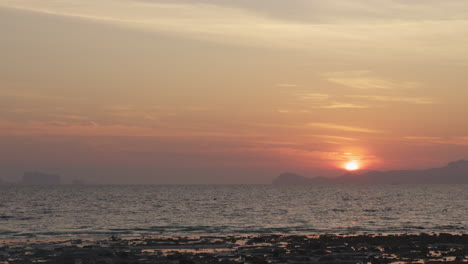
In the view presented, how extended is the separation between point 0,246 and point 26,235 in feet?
→ 44.9

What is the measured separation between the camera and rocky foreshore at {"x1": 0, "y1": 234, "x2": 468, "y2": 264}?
43344 millimetres

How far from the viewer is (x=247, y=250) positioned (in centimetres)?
4975

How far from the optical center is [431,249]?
161 ft

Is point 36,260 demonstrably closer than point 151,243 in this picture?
Yes

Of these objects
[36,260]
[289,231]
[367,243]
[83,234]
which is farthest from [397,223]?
[36,260]

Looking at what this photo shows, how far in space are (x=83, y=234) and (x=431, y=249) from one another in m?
40.6

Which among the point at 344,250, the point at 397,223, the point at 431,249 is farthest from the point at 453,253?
the point at 397,223

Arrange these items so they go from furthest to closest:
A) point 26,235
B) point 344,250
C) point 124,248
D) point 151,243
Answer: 1. point 26,235
2. point 151,243
3. point 124,248
4. point 344,250

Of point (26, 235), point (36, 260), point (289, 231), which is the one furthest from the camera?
point (289, 231)

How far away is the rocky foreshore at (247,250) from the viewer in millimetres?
43344

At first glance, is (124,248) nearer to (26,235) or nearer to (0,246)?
(0,246)

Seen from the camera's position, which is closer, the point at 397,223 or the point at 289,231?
the point at 289,231

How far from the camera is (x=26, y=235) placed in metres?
68.1

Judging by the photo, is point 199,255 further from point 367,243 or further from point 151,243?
point 367,243
